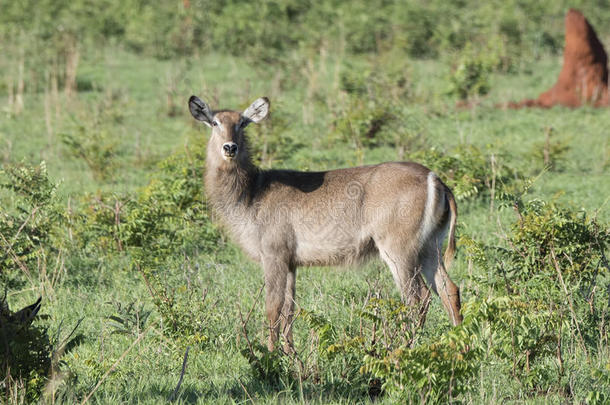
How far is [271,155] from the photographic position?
9164mm

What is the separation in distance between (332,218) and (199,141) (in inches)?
137

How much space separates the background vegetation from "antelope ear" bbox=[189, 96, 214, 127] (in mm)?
1149

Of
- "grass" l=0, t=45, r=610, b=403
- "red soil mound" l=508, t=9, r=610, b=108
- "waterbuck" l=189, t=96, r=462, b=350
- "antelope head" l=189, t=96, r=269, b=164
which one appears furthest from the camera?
"red soil mound" l=508, t=9, r=610, b=108

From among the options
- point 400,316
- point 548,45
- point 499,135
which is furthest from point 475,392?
point 548,45

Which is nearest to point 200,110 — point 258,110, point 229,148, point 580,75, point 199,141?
point 258,110

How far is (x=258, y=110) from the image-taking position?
5949mm

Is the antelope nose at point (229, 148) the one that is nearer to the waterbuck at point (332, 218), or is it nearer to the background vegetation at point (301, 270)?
the waterbuck at point (332, 218)

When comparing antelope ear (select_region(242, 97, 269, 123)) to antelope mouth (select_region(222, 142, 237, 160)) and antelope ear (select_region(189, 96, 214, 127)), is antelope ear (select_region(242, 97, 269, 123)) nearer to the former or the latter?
antelope ear (select_region(189, 96, 214, 127))

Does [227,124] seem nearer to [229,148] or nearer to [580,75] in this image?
[229,148]

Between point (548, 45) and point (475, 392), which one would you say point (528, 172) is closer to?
point (475, 392)

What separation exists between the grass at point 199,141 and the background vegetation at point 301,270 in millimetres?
31

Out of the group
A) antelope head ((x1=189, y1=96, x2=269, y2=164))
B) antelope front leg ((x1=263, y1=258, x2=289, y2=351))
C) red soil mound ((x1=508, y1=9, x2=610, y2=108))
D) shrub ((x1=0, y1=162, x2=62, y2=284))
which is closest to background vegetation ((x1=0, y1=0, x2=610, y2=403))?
shrub ((x1=0, y1=162, x2=62, y2=284))

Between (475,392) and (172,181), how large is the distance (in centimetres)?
427

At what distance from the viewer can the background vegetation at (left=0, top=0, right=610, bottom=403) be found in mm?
3988
